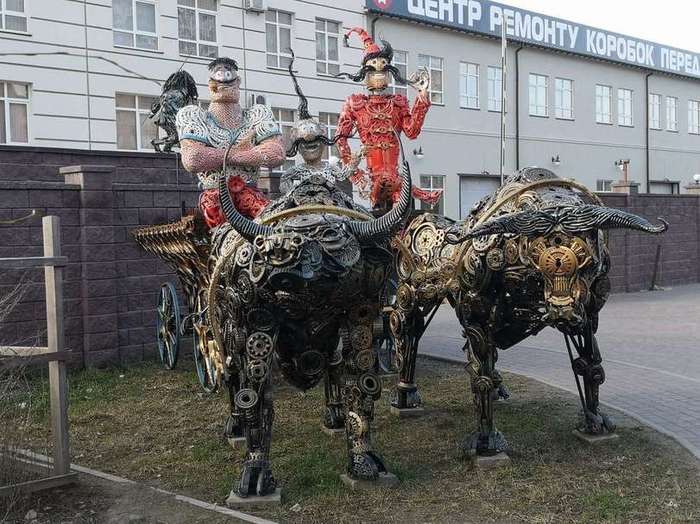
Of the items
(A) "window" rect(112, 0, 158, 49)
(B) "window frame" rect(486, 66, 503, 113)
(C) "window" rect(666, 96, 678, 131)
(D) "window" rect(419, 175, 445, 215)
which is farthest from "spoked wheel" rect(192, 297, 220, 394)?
(C) "window" rect(666, 96, 678, 131)

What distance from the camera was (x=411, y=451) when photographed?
5.79 meters

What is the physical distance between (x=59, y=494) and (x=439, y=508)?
2.47 metres

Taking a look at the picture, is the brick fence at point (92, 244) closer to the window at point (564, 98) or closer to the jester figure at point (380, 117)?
the jester figure at point (380, 117)

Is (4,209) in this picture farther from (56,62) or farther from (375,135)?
(56,62)

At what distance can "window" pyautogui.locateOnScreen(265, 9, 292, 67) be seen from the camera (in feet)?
61.2

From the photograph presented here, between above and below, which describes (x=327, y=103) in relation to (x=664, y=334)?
above

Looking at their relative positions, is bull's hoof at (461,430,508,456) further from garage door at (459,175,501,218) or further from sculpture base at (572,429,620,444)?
garage door at (459,175,501,218)

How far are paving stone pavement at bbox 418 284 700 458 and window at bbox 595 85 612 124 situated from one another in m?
12.7

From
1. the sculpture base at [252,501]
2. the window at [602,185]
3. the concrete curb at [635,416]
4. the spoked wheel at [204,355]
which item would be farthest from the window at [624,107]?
the sculpture base at [252,501]

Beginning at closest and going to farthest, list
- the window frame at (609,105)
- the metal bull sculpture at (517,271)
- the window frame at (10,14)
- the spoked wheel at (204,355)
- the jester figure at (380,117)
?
1. the metal bull sculpture at (517,271)
2. the spoked wheel at (204,355)
3. the jester figure at (380,117)
4. the window frame at (10,14)
5. the window frame at (609,105)

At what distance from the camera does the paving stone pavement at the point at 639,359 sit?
695cm

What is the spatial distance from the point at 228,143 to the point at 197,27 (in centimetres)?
1215

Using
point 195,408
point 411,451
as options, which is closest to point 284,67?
point 195,408

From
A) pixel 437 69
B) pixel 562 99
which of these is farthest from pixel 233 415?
pixel 562 99
